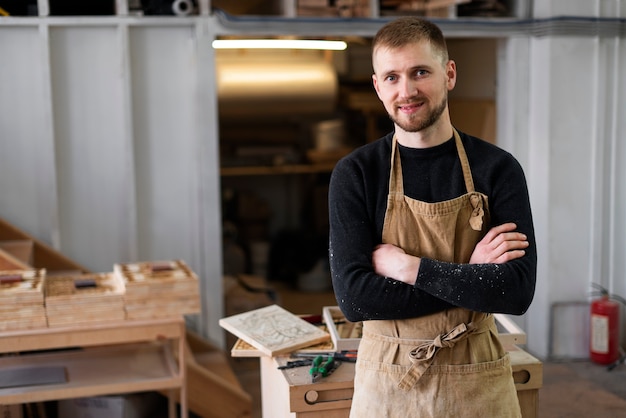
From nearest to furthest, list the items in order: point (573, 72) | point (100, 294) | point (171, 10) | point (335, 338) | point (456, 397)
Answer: point (456, 397) → point (335, 338) → point (100, 294) → point (171, 10) → point (573, 72)

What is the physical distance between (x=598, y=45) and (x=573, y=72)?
0.29 meters

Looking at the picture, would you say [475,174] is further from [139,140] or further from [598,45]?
[598,45]

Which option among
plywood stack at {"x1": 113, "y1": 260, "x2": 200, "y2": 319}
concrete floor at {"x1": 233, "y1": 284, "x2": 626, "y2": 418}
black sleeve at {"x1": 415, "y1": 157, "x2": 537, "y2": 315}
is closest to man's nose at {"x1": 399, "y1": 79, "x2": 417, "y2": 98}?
black sleeve at {"x1": 415, "y1": 157, "x2": 537, "y2": 315}

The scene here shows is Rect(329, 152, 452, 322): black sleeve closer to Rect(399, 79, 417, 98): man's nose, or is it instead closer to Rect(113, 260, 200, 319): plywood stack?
Rect(399, 79, 417, 98): man's nose

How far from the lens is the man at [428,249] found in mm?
2527

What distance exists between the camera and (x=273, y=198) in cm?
1057

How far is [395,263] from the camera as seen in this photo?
258 centimetres

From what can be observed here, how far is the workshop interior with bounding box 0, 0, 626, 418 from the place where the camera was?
4.73m

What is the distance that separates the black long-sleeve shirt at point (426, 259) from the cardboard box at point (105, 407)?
9.07ft

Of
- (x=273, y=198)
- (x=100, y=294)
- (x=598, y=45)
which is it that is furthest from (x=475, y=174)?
(x=273, y=198)

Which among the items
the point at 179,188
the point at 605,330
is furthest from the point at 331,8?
the point at 605,330

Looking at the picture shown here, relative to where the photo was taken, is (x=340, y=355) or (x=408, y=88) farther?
(x=340, y=355)

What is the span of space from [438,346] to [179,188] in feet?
12.8

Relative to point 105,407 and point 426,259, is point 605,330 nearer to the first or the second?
point 105,407
